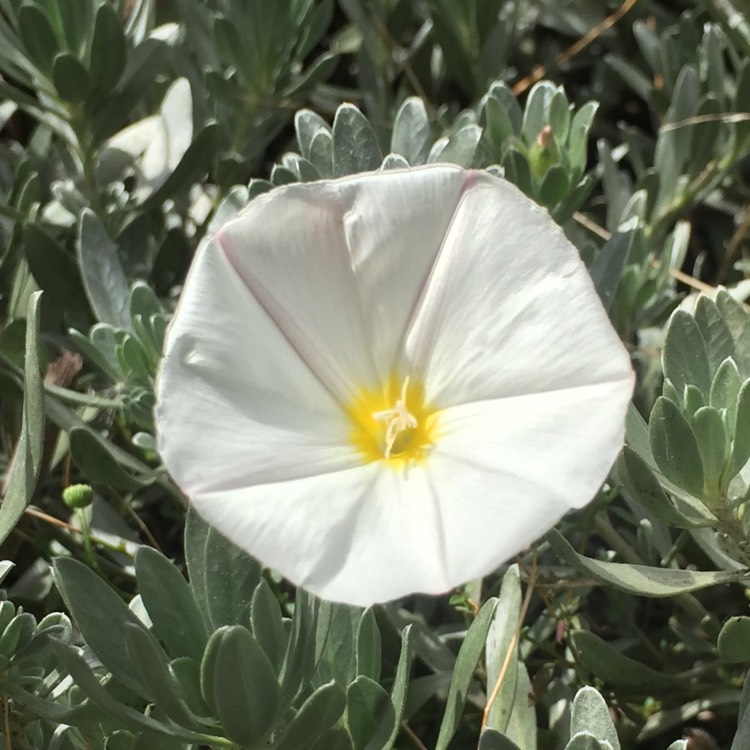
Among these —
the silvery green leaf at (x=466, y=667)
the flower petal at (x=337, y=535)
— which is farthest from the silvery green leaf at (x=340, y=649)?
the flower petal at (x=337, y=535)

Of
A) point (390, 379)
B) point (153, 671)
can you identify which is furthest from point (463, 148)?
point (153, 671)

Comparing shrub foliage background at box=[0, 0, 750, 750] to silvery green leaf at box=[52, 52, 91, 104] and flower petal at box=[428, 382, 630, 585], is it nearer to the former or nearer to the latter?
silvery green leaf at box=[52, 52, 91, 104]

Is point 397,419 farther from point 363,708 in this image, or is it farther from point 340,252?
point 363,708

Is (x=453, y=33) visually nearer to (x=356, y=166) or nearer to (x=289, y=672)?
(x=356, y=166)

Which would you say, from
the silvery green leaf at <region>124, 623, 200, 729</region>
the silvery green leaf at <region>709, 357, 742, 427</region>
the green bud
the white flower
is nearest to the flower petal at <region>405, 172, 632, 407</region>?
the white flower

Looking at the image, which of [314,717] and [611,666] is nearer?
[314,717]

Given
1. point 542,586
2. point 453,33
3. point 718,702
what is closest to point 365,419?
point 542,586
